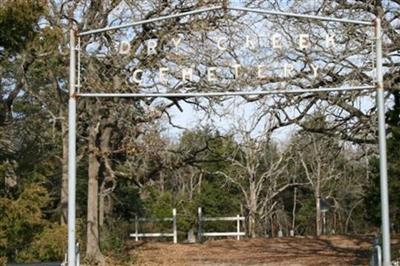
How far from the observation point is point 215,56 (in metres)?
19.2

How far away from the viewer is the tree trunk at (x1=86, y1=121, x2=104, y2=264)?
22344 millimetres

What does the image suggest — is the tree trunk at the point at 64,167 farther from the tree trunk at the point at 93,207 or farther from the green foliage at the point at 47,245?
the green foliage at the point at 47,245

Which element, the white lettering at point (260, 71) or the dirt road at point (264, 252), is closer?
the white lettering at point (260, 71)

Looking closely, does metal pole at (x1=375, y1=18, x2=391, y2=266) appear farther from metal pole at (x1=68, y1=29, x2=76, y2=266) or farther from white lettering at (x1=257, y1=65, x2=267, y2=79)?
metal pole at (x1=68, y1=29, x2=76, y2=266)

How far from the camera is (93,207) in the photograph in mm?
22719

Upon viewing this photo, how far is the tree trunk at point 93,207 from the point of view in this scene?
73.3ft

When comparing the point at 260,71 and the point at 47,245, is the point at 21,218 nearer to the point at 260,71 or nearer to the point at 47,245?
the point at 47,245

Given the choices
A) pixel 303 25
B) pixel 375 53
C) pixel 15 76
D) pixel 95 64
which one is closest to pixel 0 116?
pixel 15 76

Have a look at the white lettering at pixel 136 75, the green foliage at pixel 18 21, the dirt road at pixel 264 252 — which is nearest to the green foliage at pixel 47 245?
the white lettering at pixel 136 75

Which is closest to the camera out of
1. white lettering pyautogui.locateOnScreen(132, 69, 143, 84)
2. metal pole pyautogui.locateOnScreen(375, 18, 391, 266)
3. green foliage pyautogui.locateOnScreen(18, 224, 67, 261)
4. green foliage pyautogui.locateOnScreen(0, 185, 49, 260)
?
metal pole pyautogui.locateOnScreen(375, 18, 391, 266)

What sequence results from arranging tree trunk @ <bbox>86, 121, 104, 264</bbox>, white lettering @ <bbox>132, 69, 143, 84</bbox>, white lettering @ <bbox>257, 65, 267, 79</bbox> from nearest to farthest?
white lettering @ <bbox>257, 65, 267, 79</bbox>, white lettering @ <bbox>132, 69, 143, 84</bbox>, tree trunk @ <bbox>86, 121, 104, 264</bbox>

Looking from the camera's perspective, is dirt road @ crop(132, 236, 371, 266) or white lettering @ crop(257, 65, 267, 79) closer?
white lettering @ crop(257, 65, 267, 79)

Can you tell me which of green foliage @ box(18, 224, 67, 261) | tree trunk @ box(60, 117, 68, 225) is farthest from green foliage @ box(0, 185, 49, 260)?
tree trunk @ box(60, 117, 68, 225)

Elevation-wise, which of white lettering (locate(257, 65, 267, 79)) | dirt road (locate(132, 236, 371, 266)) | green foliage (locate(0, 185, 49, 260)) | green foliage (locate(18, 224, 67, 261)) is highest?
white lettering (locate(257, 65, 267, 79))
